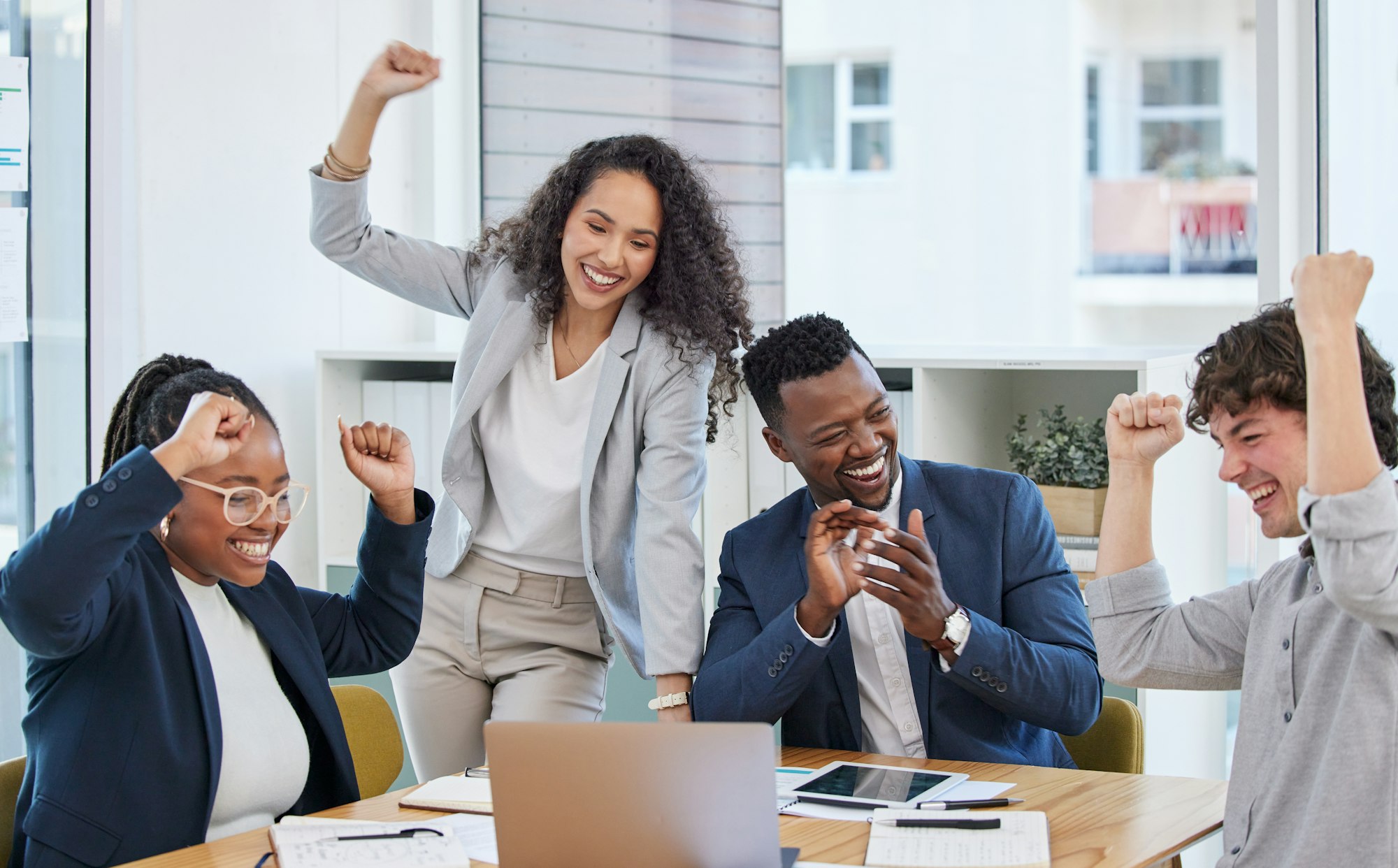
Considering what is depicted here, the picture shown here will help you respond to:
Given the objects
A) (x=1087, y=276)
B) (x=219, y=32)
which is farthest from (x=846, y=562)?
(x=1087, y=276)

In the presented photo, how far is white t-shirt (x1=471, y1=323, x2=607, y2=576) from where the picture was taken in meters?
2.51

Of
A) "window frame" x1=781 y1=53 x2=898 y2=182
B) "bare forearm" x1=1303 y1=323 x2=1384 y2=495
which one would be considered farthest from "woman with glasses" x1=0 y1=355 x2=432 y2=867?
"window frame" x1=781 y1=53 x2=898 y2=182

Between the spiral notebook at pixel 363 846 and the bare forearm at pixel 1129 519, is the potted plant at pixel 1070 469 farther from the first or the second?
the spiral notebook at pixel 363 846

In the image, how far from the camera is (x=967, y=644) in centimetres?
208

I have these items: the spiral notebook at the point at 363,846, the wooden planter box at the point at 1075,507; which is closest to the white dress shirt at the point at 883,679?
the spiral notebook at the point at 363,846

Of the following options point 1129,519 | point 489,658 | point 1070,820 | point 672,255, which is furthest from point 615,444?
point 1070,820

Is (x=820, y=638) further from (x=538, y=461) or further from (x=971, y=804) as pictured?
(x=538, y=461)

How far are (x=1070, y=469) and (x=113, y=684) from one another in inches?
81.2

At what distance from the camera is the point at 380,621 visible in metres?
2.33

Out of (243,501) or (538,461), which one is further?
(538,461)

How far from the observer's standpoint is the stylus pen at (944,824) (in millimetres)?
1771

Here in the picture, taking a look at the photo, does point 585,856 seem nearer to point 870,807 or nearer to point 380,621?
point 870,807

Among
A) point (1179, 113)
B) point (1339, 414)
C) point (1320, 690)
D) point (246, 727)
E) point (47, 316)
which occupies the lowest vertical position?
point (246, 727)

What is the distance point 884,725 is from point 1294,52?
1.80 meters
